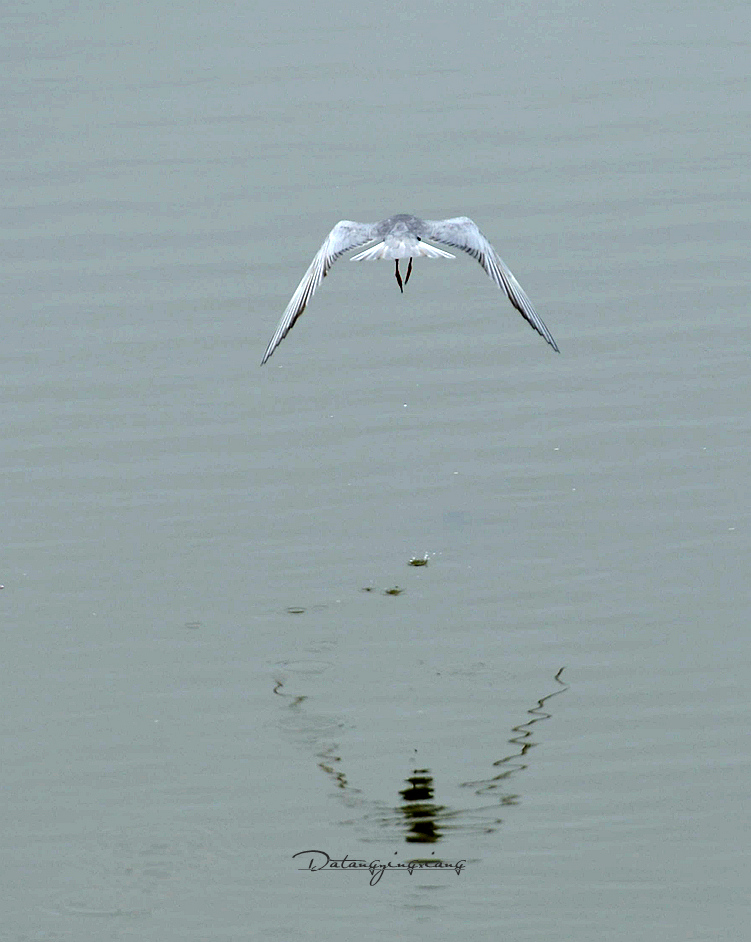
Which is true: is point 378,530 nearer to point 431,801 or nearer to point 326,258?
point 326,258

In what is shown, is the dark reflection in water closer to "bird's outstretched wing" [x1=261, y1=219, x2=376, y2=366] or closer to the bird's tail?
"bird's outstretched wing" [x1=261, y1=219, x2=376, y2=366]

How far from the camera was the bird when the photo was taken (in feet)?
45.2

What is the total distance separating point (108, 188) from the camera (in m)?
23.9

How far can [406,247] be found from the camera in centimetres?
1388

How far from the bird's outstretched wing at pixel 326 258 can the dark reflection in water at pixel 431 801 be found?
3.78 meters

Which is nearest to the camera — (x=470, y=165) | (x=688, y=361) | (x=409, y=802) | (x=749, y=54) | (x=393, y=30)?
(x=409, y=802)

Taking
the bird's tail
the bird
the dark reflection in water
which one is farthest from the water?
the bird's tail

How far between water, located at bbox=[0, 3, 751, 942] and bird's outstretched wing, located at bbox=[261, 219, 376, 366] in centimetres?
190

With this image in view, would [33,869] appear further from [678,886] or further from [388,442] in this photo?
[388,442]

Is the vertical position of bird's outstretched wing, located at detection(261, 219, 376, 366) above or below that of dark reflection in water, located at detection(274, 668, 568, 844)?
above

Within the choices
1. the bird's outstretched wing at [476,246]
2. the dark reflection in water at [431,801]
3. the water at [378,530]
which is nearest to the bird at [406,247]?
the bird's outstretched wing at [476,246]

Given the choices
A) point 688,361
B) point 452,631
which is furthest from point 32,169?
point 452,631

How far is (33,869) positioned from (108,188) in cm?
1490

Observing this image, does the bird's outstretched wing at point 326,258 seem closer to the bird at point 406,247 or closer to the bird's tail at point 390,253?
the bird at point 406,247
